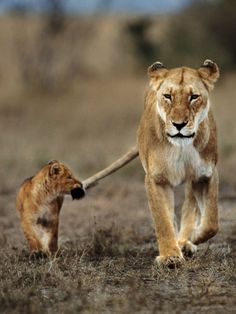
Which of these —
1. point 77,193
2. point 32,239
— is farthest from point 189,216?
point 32,239

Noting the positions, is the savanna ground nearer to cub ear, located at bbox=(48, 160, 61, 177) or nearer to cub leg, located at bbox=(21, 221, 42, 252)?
cub leg, located at bbox=(21, 221, 42, 252)

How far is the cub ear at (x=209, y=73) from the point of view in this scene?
647cm

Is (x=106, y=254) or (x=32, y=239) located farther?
(x=106, y=254)

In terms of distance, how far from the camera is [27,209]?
7.07 m

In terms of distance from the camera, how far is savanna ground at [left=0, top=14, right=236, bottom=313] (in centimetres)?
531

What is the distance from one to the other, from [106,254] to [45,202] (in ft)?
1.86

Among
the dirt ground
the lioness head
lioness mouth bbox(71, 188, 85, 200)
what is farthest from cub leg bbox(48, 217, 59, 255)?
the lioness head

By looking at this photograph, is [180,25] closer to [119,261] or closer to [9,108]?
[9,108]

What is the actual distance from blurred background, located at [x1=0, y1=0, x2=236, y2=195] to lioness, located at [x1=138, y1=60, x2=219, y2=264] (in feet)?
22.9

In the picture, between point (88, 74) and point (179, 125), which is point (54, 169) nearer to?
point (179, 125)

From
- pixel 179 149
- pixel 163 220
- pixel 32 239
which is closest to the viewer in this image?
pixel 179 149

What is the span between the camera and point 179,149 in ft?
20.6

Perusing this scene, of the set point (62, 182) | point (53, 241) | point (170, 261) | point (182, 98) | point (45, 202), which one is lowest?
point (170, 261)

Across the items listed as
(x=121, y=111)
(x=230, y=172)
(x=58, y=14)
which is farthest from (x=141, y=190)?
(x=58, y=14)
